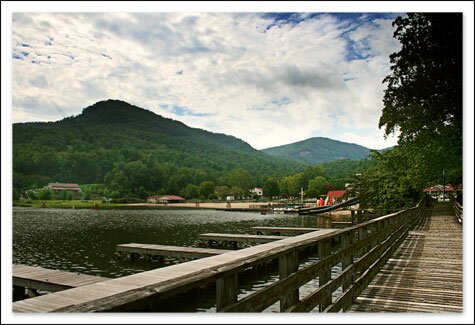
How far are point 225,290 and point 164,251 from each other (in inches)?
455

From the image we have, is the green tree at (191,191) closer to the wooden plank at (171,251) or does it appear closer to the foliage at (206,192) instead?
the foliage at (206,192)

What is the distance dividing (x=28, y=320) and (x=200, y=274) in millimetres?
3426

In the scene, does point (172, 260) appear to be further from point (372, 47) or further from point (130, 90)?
point (372, 47)

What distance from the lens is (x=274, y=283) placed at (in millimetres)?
3264

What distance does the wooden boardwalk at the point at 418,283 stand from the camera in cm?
488

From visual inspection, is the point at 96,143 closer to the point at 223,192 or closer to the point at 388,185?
the point at 388,185

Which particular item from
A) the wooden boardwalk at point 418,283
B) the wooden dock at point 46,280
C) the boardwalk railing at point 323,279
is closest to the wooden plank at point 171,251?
the wooden dock at point 46,280

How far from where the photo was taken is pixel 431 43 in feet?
26.8

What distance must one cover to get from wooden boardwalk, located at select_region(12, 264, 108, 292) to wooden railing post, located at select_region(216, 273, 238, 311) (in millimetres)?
5868

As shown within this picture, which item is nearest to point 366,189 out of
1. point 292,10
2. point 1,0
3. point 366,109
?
point 366,109

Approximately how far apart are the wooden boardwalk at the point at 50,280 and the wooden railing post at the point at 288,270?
536 centimetres

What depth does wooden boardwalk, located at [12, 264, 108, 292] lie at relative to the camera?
26.0 feet

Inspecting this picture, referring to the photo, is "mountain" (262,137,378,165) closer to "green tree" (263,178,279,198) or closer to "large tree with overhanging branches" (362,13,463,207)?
"large tree with overhanging branches" (362,13,463,207)

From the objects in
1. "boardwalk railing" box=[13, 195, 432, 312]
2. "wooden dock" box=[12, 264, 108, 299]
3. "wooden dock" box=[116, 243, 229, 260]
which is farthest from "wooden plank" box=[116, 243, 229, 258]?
"wooden dock" box=[12, 264, 108, 299]
